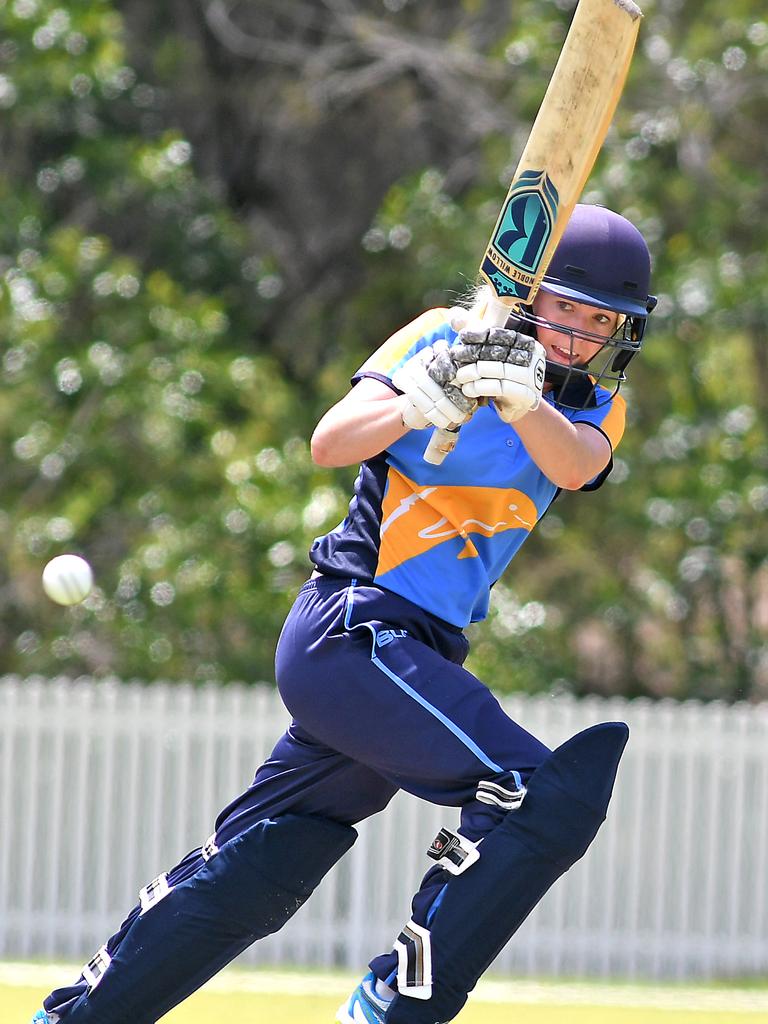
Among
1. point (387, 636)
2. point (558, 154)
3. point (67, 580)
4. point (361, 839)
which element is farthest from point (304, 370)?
point (558, 154)

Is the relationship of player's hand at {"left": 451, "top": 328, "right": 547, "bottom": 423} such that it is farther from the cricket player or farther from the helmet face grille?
the helmet face grille

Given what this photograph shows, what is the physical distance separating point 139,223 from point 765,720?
528 cm

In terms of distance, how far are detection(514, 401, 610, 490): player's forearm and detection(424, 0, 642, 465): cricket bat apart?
133mm

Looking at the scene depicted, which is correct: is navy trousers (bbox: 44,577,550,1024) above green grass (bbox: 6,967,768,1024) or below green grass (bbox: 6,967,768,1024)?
above

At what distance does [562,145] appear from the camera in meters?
2.70

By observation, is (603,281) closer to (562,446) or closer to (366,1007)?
(562,446)

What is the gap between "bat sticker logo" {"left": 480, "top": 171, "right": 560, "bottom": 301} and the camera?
273cm

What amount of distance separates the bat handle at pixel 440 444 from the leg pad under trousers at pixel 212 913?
2.37 feet

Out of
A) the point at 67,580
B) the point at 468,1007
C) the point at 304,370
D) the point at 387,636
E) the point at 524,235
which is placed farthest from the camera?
the point at 304,370

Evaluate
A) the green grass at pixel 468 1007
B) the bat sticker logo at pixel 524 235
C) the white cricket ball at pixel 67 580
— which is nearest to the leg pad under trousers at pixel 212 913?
the bat sticker logo at pixel 524 235

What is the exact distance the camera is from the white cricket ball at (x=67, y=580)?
15.8ft

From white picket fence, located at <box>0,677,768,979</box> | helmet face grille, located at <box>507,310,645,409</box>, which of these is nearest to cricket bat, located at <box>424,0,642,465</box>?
helmet face grille, located at <box>507,310,645,409</box>

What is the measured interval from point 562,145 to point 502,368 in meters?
0.40

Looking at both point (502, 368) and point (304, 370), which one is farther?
point (304, 370)
